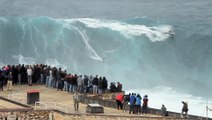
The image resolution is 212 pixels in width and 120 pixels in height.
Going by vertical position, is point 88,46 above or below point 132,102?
above

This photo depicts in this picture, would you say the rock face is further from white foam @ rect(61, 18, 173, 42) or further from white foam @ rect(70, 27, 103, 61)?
white foam @ rect(61, 18, 173, 42)

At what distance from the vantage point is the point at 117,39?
9338 cm

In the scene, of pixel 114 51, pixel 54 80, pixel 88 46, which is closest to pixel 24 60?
pixel 88 46

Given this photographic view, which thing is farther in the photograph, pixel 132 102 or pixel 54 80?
pixel 54 80

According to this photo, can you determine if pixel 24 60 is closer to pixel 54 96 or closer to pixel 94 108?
pixel 54 96

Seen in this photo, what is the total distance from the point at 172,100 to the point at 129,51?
24426 mm

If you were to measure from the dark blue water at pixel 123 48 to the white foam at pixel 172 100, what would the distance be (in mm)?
3137

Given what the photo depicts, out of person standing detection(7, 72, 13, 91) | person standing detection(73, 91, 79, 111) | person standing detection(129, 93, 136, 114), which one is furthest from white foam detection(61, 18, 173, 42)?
person standing detection(73, 91, 79, 111)

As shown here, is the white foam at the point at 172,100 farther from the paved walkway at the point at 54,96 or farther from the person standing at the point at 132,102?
the person standing at the point at 132,102

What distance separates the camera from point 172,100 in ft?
221

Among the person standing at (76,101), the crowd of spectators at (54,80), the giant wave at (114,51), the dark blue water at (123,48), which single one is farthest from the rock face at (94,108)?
the giant wave at (114,51)

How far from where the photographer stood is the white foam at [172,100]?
62.3 meters

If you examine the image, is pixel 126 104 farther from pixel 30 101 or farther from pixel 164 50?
pixel 164 50

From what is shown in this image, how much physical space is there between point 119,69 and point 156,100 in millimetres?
19755
